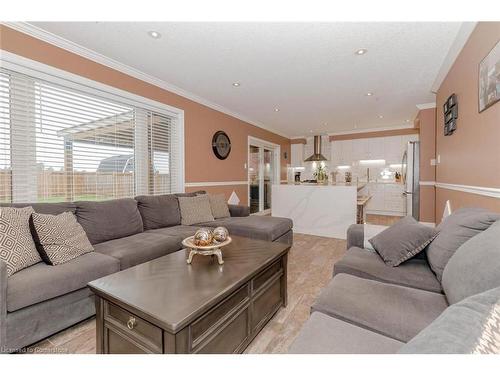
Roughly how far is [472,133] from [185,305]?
112 inches

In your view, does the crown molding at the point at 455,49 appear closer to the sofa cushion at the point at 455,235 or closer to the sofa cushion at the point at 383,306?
the sofa cushion at the point at 455,235

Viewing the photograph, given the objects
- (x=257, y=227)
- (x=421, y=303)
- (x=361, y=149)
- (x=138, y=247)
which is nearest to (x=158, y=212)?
(x=138, y=247)

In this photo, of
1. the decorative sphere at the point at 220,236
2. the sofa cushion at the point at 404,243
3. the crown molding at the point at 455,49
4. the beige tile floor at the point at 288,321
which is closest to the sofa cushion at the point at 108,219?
the beige tile floor at the point at 288,321

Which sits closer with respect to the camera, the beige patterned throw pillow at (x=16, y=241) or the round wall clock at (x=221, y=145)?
the beige patterned throw pillow at (x=16, y=241)

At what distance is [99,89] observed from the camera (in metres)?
2.69

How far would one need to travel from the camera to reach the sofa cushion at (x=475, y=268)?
87cm

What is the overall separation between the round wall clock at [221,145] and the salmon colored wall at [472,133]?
3569mm

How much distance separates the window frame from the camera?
6.79ft

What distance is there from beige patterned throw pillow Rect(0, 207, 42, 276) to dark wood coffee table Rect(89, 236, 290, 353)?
2.43 ft

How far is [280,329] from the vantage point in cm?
162

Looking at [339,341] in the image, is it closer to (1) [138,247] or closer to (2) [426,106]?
(1) [138,247]

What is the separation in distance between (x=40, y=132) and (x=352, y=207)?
4.40 m
